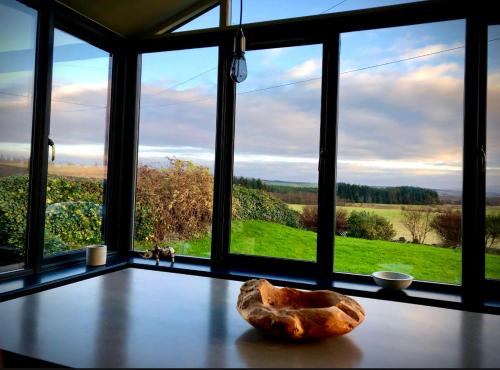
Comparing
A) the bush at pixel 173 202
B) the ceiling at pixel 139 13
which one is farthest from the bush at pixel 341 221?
the ceiling at pixel 139 13

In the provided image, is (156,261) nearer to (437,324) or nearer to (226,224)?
(226,224)

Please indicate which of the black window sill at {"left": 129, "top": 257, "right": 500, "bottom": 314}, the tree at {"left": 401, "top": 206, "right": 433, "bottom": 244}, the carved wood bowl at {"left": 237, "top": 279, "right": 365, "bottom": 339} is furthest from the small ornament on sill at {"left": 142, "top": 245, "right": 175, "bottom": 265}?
the tree at {"left": 401, "top": 206, "right": 433, "bottom": 244}

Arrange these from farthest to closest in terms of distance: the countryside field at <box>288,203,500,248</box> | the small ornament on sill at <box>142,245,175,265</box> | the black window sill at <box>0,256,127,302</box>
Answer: the small ornament on sill at <box>142,245,175,265</box>
the countryside field at <box>288,203,500,248</box>
the black window sill at <box>0,256,127,302</box>

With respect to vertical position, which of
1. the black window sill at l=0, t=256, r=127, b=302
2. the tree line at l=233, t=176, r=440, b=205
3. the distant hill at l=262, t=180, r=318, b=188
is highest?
the distant hill at l=262, t=180, r=318, b=188

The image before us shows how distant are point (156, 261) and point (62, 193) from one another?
0.74 m

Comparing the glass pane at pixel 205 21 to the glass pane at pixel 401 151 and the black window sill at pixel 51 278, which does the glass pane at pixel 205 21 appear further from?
the black window sill at pixel 51 278

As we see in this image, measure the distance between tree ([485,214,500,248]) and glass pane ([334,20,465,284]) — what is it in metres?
0.14

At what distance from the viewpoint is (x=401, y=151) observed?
7.84 feet

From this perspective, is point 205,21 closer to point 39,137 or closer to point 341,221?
point 39,137

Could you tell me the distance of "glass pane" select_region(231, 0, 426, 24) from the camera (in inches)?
95.5

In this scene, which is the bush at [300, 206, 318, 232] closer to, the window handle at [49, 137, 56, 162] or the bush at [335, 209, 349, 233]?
the bush at [335, 209, 349, 233]

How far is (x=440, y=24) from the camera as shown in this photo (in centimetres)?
230

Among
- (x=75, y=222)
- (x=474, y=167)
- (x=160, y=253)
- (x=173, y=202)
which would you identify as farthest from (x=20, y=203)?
(x=474, y=167)

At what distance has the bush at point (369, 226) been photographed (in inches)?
95.0
